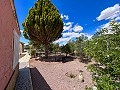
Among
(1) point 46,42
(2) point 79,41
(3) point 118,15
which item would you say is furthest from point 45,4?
(3) point 118,15

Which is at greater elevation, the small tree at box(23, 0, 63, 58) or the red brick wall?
the small tree at box(23, 0, 63, 58)

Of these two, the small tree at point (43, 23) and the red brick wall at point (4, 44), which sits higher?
the small tree at point (43, 23)

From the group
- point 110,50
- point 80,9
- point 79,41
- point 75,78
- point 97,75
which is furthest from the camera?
point 80,9

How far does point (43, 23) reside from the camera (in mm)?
24625

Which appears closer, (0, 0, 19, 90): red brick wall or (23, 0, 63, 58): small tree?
(0, 0, 19, 90): red brick wall

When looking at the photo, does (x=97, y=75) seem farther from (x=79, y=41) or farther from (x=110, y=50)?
(x=79, y=41)

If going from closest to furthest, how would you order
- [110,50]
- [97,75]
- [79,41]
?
[110,50] < [97,75] < [79,41]

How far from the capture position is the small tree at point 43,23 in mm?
24623

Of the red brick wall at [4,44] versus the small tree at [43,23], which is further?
the small tree at [43,23]

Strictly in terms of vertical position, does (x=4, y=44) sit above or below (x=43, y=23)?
below

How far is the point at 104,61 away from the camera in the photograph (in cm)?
479

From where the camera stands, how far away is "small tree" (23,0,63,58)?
24623 millimetres

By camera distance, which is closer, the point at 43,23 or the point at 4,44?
the point at 4,44

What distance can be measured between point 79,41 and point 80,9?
1125cm
